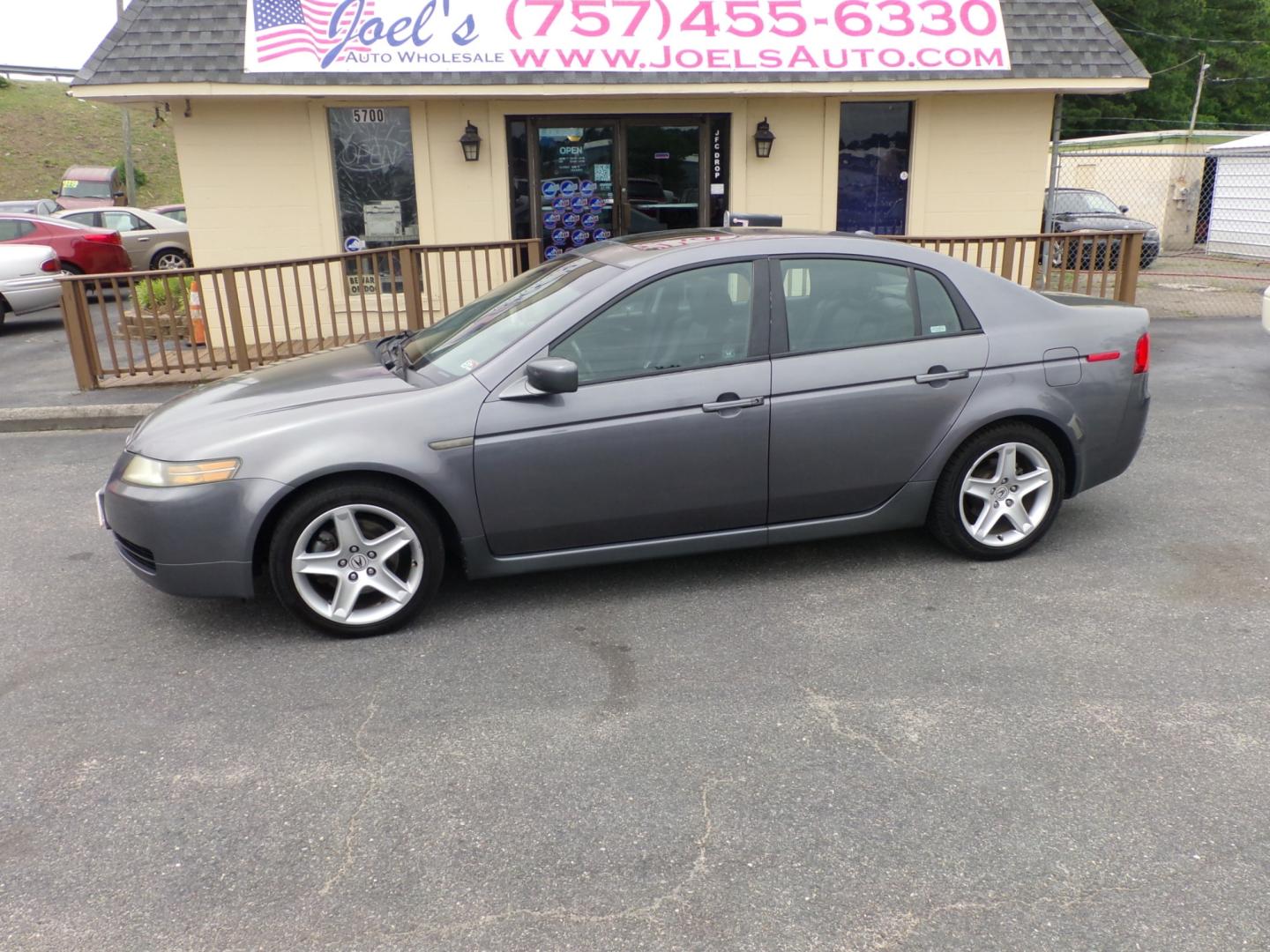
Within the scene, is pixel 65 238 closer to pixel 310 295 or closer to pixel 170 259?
pixel 170 259

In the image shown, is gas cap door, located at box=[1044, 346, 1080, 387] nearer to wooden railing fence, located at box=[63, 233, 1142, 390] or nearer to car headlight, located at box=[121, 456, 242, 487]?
wooden railing fence, located at box=[63, 233, 1142, 390]

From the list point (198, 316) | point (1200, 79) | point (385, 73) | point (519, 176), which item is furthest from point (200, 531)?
point (1200, 79)

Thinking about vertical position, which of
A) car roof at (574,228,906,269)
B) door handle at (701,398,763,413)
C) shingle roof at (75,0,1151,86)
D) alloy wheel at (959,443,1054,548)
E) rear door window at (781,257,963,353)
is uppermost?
shingle roof at (75,0,1151,86)

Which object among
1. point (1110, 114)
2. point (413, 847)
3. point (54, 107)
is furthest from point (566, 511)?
point (54, 107)

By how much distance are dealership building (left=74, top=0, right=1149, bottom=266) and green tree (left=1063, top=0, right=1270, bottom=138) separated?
36031mm

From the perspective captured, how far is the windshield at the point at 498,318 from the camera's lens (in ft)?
14.8

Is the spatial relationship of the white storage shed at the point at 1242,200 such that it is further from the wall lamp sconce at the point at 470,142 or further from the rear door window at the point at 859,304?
the rear door window at the point at 859,304

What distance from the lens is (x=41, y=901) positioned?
108 inches

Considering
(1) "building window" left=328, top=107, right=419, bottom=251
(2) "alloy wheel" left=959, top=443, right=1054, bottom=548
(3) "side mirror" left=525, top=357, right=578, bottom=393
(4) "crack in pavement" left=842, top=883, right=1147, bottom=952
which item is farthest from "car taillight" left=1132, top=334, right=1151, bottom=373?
(1) "building window" left=328, top=107, right=419, bottom=251

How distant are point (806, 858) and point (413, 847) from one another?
1116mm

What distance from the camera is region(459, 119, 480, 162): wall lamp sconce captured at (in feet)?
35.2

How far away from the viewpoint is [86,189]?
1051 inches

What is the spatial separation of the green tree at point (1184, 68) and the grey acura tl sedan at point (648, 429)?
43.3 metres

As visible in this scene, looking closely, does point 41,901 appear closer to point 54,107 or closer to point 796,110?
point 796,110
